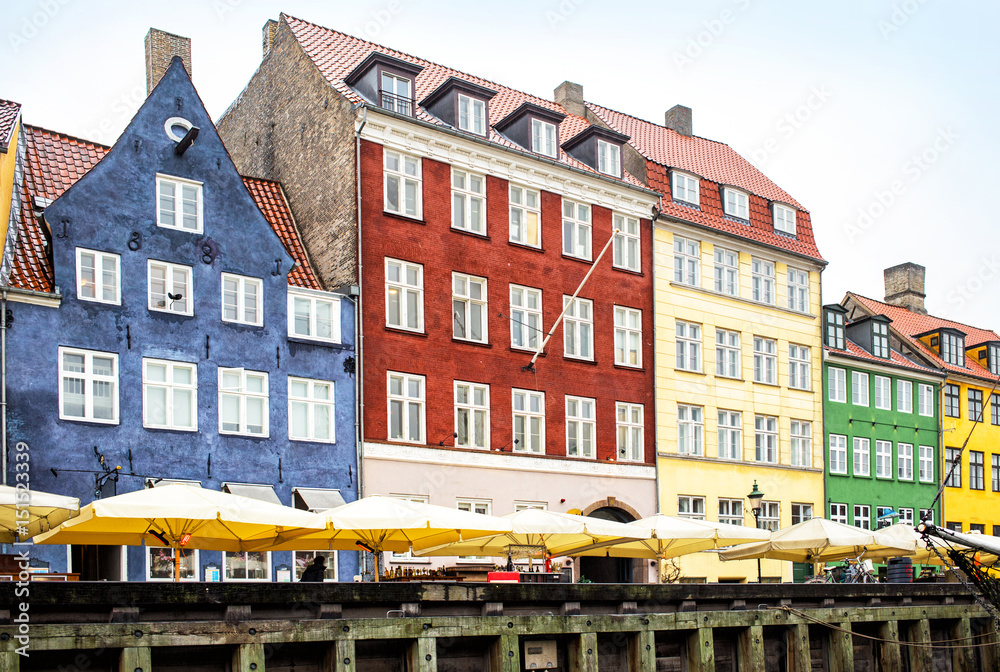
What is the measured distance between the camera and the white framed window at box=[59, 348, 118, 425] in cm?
2462

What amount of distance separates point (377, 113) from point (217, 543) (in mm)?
13038

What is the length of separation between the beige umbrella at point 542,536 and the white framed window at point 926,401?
2621cm

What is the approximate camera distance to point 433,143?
3186 centimetres

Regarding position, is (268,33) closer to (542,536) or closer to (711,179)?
(711,179)

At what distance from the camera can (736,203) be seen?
1622 inches

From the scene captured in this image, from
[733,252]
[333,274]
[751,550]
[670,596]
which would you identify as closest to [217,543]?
[670,596]

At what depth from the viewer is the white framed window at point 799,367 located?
41594mm

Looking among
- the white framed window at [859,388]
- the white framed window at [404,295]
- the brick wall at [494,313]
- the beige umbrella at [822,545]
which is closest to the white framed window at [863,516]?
the white framed window at [859,388]

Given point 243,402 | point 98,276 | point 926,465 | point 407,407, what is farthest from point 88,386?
point 926,465

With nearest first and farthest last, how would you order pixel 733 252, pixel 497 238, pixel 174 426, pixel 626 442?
pixel 174 426, pixel 497 238, pixel 626 442, pixel 733 252

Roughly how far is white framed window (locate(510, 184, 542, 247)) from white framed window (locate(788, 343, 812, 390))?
12149mm

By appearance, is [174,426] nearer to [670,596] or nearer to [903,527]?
[670,596]

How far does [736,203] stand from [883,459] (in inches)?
469

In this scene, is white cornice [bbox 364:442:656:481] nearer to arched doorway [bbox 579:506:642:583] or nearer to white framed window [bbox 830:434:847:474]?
arched doorway [bbox 579:506:642:583]
